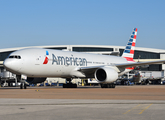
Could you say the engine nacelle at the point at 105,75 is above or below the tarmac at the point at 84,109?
above

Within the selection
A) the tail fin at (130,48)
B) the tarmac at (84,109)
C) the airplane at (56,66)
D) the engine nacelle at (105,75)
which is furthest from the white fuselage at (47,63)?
the tarmac at (84,109)

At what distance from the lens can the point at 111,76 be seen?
91.8 ft

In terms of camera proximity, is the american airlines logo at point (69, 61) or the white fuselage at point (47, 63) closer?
the white fuselage at point (47, 63)

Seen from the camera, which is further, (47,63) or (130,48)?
(130,48)

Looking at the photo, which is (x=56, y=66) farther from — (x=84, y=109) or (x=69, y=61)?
(x=84, y=109)

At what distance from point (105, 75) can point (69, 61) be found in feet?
13.2

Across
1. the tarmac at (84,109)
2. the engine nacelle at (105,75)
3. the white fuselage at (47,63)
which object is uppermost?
the white fuselage at (47,63)

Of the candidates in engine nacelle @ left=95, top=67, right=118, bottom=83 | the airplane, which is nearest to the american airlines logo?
the airplane

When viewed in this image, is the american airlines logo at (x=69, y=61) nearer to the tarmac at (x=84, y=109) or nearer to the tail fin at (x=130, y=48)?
the tail fin at (x=130, y=48)

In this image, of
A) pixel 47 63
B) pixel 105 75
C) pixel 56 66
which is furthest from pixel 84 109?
pixel 105 75

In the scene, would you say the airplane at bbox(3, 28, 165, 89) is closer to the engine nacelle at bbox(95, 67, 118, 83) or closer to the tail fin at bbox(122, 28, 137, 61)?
the engine nacelle at bbox(95, 67, 118, 83)

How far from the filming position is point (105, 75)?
96.0ft

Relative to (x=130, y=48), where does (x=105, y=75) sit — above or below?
below

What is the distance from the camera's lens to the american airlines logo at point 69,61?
2740 cm
